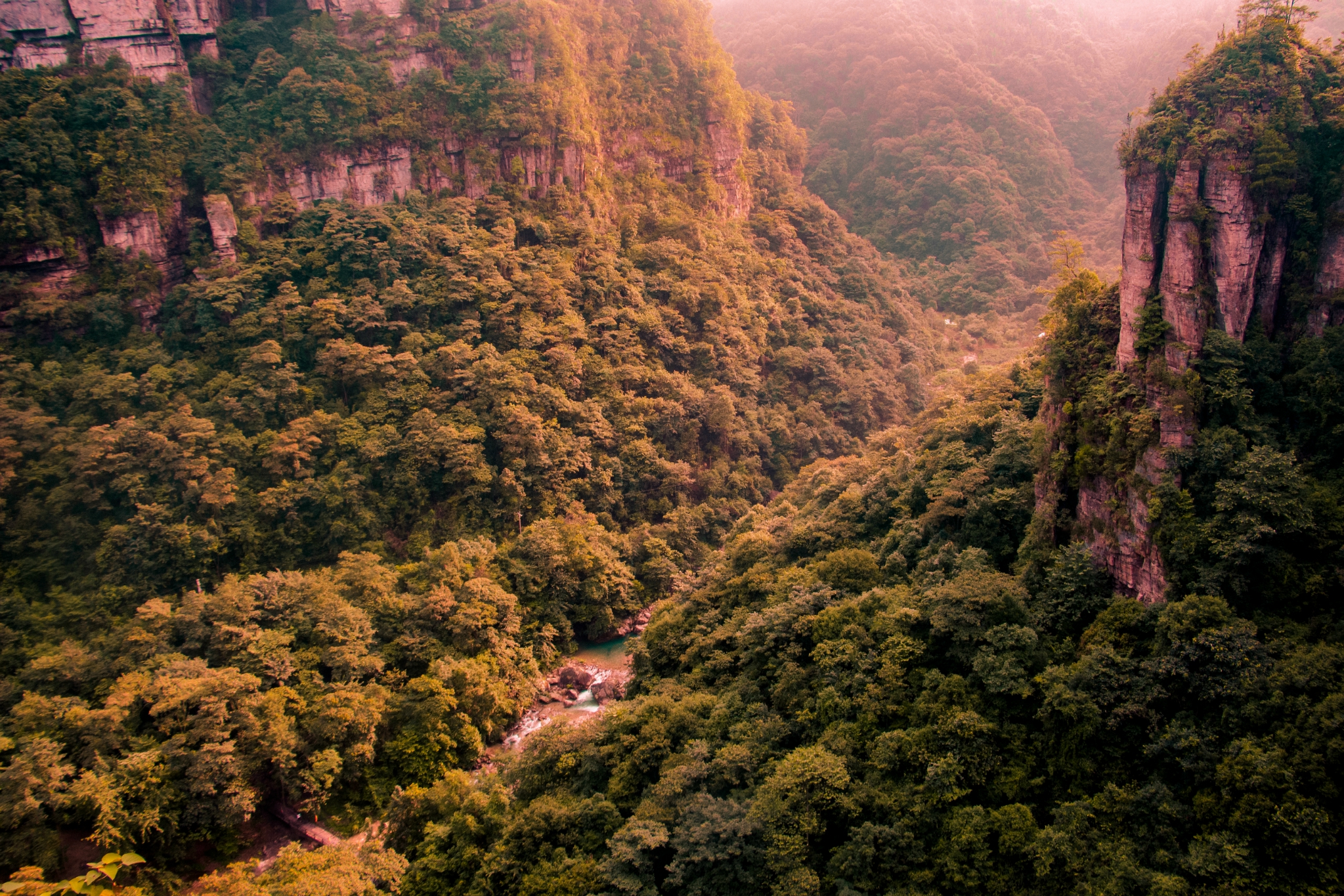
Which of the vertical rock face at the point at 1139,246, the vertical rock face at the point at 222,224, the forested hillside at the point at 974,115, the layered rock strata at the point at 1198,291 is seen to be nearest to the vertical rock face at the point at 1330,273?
the layered rock strata at the point at 1198,291

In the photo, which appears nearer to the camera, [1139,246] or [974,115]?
[1139,246]

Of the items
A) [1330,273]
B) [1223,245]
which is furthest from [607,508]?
[1330,273]

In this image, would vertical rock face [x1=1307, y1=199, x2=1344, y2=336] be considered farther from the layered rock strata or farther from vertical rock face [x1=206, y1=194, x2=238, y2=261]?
vertical rock face [x1=206, y1=194, x2=238, y2=261]

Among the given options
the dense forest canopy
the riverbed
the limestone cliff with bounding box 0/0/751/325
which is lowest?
the riverbed

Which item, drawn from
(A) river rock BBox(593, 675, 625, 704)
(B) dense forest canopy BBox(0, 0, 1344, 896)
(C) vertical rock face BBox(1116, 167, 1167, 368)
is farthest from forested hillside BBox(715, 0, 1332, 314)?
(A) river rock BBox(593, 675, 625, 704)

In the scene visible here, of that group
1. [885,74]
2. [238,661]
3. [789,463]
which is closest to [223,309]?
[238,661]

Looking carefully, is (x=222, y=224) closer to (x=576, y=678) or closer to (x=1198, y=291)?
(x=576, y=678)
